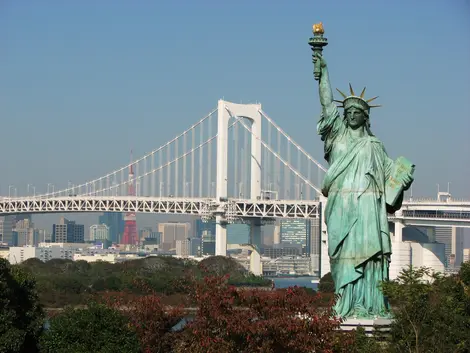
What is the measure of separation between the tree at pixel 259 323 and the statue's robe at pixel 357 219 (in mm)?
1455

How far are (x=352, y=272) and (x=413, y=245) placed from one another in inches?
2871

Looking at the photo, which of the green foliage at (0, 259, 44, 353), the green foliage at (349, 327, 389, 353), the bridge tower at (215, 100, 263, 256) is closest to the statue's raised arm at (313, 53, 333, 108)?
the green foliage at (349, 327, 389, 353)

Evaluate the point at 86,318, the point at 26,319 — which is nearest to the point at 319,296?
the point at 86,318

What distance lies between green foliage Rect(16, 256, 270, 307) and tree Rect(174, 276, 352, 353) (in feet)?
98.5

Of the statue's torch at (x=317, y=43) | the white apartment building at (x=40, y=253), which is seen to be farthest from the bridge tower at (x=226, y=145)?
the statue's torch at (x=317, y=43)

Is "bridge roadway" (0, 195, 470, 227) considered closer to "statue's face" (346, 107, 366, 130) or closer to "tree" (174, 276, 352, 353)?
"statue's face" (346, 107, 366, 130)

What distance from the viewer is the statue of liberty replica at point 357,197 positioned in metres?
20.9

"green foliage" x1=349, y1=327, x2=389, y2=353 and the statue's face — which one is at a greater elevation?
the statue's face

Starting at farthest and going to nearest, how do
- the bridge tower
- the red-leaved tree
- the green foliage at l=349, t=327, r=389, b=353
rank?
1. the bridge tower
2. the red-leaved tree
3. the green foliage at l=349, t=327, r=389, b=353

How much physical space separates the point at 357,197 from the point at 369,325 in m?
2.03

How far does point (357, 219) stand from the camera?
21062 mm

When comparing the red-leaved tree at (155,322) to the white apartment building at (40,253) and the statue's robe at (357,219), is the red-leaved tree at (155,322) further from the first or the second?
the white apartment building at (40,253)

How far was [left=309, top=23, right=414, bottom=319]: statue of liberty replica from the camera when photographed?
20938 mm

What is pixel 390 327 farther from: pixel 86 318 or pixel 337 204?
pixel 86 318
